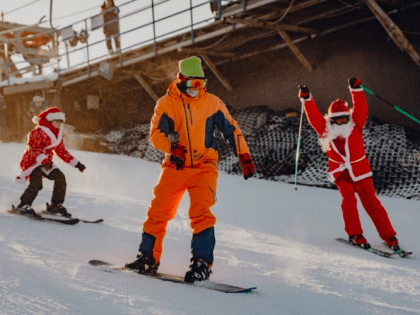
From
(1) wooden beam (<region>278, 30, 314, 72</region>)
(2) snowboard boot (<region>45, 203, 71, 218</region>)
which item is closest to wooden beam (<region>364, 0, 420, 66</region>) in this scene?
(1) wooden beam (<region>278, 30, 314, 72</region>)

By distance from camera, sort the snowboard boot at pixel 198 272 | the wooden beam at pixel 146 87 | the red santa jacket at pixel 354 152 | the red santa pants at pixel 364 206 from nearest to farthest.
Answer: the snowboard boot at pixel 198 272, the red santa pants at pixel 364 206, the red santa jacket at pixel 354 152, the wooden beam at pixel 146 87

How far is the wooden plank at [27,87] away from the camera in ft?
47.0

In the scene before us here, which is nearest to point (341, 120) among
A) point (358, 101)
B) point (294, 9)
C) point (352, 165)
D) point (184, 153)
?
point (358, 101)

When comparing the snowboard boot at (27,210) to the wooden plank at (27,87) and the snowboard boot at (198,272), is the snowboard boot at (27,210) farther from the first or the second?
the wooden plank at (27,87)

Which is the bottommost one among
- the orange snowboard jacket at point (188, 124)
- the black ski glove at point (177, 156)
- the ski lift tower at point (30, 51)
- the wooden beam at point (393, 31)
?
the black ski glove at point (177, 156)

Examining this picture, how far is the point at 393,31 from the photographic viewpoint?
8.57 meters

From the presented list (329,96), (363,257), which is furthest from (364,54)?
(363,257)

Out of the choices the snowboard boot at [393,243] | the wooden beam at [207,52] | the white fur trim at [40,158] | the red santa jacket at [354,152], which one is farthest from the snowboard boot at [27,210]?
the wooden beam at [207,52]

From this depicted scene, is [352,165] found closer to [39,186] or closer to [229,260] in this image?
[229,260]

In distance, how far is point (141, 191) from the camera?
805 cm

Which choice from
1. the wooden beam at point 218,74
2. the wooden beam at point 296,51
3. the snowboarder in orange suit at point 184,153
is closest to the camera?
the snowboarder in orange suit at point 184,153

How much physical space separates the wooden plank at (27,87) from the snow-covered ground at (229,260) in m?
6.86

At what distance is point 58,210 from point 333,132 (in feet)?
10.5

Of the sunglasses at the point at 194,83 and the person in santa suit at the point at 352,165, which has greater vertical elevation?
the sunglasses at the point at 194,83
